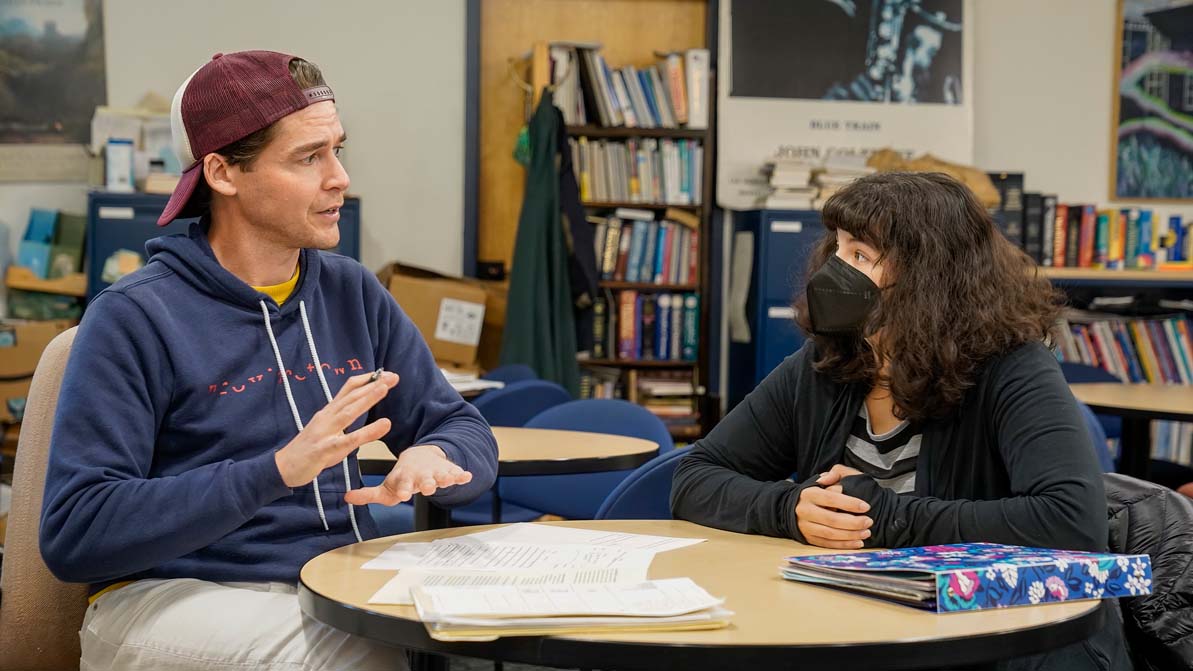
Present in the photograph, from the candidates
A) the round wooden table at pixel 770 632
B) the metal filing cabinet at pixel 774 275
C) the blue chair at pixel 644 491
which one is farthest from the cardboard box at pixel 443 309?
the round wooden table at pixel 770 632

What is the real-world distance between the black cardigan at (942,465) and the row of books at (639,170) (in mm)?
3903

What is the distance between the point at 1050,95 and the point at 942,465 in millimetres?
5214

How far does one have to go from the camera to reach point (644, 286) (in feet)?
19.6

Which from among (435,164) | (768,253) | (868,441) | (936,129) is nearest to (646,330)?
(768,253)

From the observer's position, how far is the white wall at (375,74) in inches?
231

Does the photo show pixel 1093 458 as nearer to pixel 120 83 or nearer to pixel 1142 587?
pixel 1142 587

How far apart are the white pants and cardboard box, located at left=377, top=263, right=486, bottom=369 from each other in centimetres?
380

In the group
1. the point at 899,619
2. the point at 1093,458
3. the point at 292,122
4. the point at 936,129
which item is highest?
the point at 936,129

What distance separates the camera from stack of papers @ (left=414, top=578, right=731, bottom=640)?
1.17 metres

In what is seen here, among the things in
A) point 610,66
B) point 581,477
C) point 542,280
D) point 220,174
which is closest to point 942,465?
point 220,174

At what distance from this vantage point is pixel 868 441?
1.91 m

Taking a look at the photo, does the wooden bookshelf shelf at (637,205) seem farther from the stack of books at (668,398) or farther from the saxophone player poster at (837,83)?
the stack of books at (668,398)

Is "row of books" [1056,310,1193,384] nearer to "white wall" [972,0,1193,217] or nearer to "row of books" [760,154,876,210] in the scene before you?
"white wall" [972,0,1193,217]

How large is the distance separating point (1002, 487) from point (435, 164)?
4.64m
